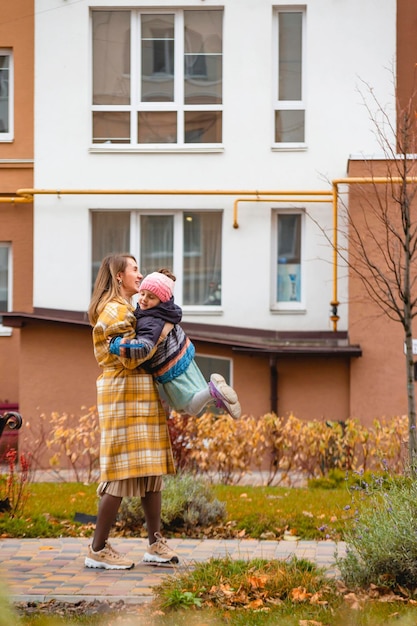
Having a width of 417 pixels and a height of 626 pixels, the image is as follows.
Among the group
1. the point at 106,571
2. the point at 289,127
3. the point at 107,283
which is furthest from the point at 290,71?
the point at 106,571

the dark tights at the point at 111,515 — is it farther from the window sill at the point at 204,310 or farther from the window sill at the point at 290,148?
the window sill at the point at 290,148

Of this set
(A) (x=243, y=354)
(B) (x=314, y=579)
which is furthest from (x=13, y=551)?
(A) (x=243, y=354)

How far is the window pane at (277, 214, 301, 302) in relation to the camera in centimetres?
1767

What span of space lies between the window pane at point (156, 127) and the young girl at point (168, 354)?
1125cm

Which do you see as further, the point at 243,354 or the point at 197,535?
the point at 243,354

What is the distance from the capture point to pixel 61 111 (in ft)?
58.2

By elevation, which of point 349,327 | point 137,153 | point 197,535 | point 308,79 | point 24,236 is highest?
point 308,79

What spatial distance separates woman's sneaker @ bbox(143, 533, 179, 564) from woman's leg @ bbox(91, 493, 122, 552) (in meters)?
0.30

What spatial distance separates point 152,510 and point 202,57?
472 inches

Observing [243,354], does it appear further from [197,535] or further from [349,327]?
[197,535]

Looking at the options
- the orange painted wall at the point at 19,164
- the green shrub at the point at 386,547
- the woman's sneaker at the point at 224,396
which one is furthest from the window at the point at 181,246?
the green shrub at the point at 386,547

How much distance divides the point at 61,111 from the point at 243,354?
4955 millimetres

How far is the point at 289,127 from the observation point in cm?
1777

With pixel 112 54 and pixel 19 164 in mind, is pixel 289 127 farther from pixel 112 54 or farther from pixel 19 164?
pixel 19 164
